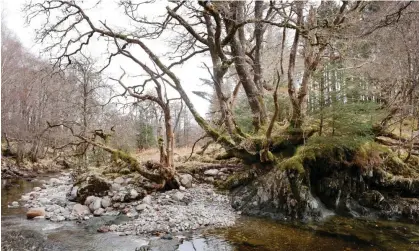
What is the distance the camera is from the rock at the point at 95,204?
28.7 ft

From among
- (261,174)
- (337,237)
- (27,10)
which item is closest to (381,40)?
(261,174)

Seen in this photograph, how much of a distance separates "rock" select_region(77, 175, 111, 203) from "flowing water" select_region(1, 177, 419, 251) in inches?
64.1

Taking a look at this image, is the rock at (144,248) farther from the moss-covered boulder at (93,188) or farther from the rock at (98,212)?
the moss-covered boulder at (93,188)

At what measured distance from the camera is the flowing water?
19.8ft

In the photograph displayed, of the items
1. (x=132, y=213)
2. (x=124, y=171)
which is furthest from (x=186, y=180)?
(x=124, y=171)

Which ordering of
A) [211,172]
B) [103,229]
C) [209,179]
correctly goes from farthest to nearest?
[211,172]
[209,179]
[103,229]

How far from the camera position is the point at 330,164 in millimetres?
8977

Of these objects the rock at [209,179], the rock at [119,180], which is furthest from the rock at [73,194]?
the rock at [209,179]

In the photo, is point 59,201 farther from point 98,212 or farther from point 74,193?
point 98,212

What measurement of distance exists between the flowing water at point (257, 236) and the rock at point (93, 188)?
Result: 163 cm

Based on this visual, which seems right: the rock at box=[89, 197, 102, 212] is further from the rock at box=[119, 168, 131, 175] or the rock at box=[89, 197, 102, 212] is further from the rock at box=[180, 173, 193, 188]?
the rock at box=[119, 168, 131, 175]

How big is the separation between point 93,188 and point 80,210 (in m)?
1.09

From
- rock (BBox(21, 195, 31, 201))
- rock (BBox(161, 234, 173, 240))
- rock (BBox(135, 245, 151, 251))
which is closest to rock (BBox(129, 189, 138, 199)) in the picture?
rock (BBox(161, 234, 173, 240))

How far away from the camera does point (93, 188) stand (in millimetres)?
9648
